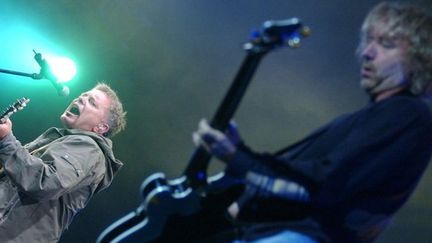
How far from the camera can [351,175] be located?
144 centimetres

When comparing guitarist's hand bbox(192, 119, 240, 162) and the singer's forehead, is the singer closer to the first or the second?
the singer's forehead

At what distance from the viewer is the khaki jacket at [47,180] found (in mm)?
2793

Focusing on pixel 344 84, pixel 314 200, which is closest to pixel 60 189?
pixel 314 200

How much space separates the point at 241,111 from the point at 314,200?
3.03 m

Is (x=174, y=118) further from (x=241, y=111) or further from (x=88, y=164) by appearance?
(x=88, y=164)

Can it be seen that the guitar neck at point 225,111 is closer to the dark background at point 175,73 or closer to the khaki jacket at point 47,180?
the khaki jacket at point 47,180

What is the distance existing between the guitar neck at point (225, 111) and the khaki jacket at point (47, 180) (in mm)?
1575

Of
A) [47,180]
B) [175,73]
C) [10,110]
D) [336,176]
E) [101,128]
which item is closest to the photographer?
[336,176]

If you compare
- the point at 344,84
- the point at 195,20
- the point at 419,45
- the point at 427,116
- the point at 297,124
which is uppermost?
the point at 195,20

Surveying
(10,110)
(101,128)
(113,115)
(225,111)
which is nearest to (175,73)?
(113,115)

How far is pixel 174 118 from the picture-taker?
476 centimetres

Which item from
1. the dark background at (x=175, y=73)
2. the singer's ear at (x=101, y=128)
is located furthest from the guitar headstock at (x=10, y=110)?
the dark background at (x=175, y=73)

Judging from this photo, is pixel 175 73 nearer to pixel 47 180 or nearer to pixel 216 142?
pixel 47 180

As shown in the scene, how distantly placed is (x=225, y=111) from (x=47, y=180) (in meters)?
1.71
